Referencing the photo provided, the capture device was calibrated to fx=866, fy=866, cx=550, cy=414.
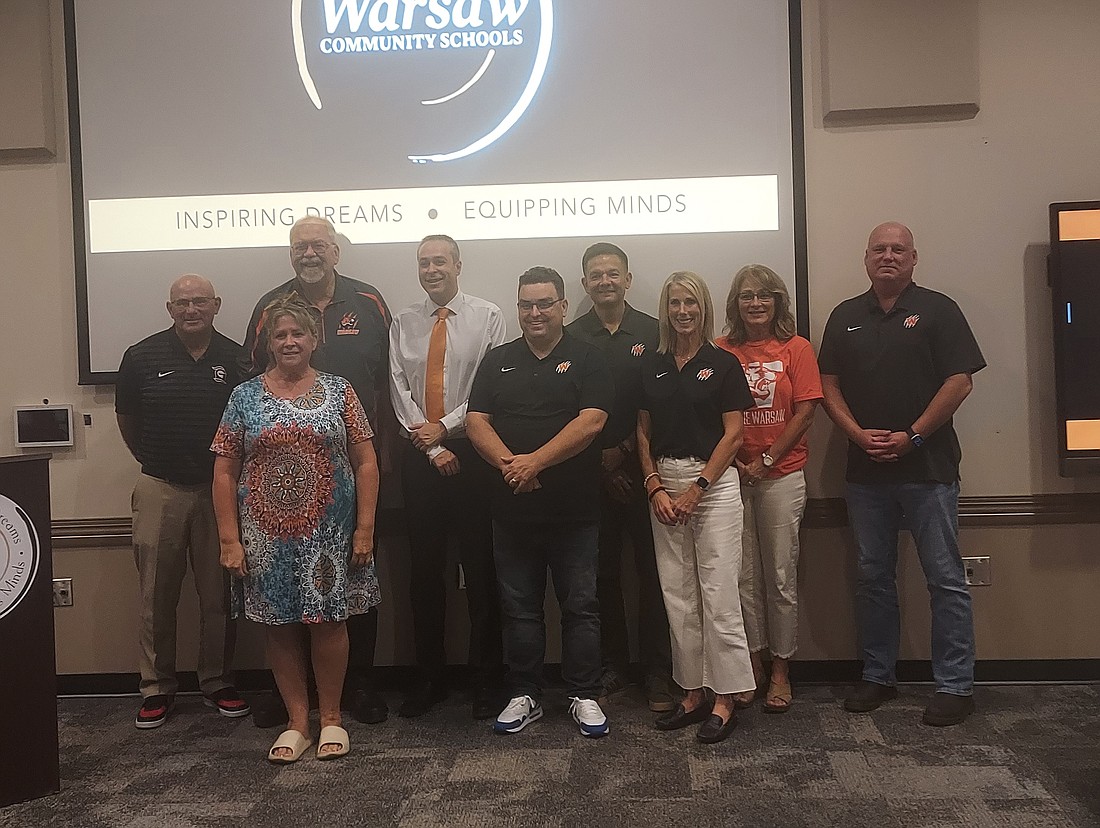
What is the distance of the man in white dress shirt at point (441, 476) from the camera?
3201 millimetres

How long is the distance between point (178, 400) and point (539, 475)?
4.62ft

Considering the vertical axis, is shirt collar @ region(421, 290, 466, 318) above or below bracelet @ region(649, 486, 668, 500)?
above

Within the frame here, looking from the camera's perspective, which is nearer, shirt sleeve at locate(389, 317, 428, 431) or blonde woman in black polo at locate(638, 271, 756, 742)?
blonde woman in black polo at locate(638, 271, 756, 742)

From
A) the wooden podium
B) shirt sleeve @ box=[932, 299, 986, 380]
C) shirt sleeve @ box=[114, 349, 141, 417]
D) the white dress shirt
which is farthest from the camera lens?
shirt sleeve @ box=[114, 349, 141, 417]

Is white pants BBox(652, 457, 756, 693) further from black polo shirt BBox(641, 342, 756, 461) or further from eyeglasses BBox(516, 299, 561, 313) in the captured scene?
eyeglasses BBox(516, 299, 561, 313)

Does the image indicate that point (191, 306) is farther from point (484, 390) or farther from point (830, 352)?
point (830, 352)

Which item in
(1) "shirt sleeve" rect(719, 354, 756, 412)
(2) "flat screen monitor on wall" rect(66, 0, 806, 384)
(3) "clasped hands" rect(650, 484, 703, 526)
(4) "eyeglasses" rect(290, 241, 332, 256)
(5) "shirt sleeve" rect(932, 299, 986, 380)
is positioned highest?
(2) "flat screen monitor on wall" rect(66, 0, 806, 384)

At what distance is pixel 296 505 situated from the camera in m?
2.75

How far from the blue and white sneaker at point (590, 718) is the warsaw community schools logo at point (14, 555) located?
175 cm

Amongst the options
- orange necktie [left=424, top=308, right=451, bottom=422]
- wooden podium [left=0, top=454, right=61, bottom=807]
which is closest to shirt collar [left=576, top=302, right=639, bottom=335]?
orange necktie [left=424, top=308, right=451, bottom=422]

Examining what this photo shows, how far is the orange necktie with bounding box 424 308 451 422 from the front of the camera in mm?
3215

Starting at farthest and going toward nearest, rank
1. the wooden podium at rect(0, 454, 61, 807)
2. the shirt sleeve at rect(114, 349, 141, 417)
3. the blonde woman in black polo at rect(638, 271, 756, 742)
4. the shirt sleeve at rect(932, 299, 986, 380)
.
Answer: the shirt sleeve at rect(114, 349, 141, 417) → the shirt sleeve at rect(932, 299, 986, 380) → the blonde woman in black polo at rect(638, 271, 756, 742) → the wooden podium at rect(0, 454, 61, 807)

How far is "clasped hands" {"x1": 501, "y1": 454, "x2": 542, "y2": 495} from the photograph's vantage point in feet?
9.33

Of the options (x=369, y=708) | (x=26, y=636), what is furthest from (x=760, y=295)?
(x=26, y=636)
